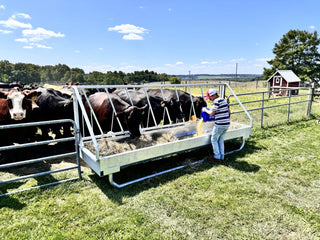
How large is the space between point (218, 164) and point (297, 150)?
256cm

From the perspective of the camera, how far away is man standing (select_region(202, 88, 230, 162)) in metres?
5.06

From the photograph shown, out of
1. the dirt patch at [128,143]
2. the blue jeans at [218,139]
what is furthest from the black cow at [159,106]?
the blue jeans at [218,139]

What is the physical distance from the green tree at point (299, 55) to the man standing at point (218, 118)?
37.3m

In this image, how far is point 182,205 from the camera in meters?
3.64

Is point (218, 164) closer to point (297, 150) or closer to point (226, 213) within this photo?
point (226, 213)

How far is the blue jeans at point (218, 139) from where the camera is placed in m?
5.20

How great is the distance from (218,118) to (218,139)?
Result: 1.90 feet

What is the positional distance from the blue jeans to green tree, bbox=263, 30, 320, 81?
122 ft

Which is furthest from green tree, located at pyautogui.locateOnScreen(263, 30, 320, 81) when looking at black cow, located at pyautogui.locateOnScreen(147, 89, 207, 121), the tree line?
black cow, located at pyautogui.locateOnScreen(147, 89, 207, 121)

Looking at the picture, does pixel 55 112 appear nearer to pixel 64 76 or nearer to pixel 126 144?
pixel 126 144

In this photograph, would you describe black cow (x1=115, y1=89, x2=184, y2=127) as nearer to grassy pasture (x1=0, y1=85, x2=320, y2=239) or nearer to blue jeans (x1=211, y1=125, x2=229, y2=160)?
blue jeans (x1=211, y1=125, x2=229, y2=160)

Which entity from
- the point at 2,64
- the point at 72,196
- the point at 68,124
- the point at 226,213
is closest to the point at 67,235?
the point at 72,196

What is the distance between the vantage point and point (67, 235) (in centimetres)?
295

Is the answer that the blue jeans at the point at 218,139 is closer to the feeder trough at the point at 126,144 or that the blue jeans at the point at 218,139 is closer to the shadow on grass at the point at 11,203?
the feeder trough at the point at 126,144
